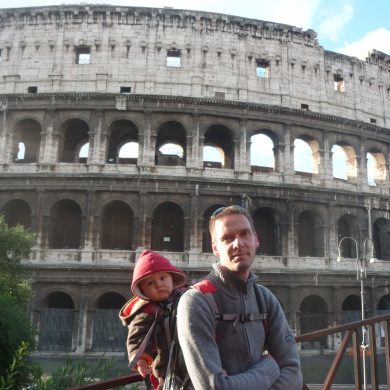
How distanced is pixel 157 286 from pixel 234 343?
2.57 feet

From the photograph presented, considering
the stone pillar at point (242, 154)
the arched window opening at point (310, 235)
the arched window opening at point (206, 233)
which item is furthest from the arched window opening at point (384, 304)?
the stone pillar at point (242, 154)

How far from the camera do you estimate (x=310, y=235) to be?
18.6 meters

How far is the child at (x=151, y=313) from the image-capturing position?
2.27 m

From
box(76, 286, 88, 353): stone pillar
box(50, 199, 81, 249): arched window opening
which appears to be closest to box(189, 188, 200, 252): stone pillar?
box(76, 286, 88, 353): stone pillar

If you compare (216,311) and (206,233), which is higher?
(206,233)

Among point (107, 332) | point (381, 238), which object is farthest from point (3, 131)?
point (381, 238)

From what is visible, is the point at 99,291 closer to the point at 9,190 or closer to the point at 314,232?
the point at 9,190

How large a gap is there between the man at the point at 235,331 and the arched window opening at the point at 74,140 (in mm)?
17603

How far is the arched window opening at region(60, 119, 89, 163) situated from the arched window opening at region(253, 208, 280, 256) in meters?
9.23

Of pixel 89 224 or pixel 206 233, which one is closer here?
pixel 89 224

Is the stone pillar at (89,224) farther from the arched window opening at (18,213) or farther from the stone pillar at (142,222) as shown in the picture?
the arched window opening at (18,213)

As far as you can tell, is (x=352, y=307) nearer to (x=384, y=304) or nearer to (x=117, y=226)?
(x=384, y=304)

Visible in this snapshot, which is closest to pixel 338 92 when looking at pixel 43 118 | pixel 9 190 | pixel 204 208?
pixel 204 208

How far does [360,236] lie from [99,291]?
12.1 metres
